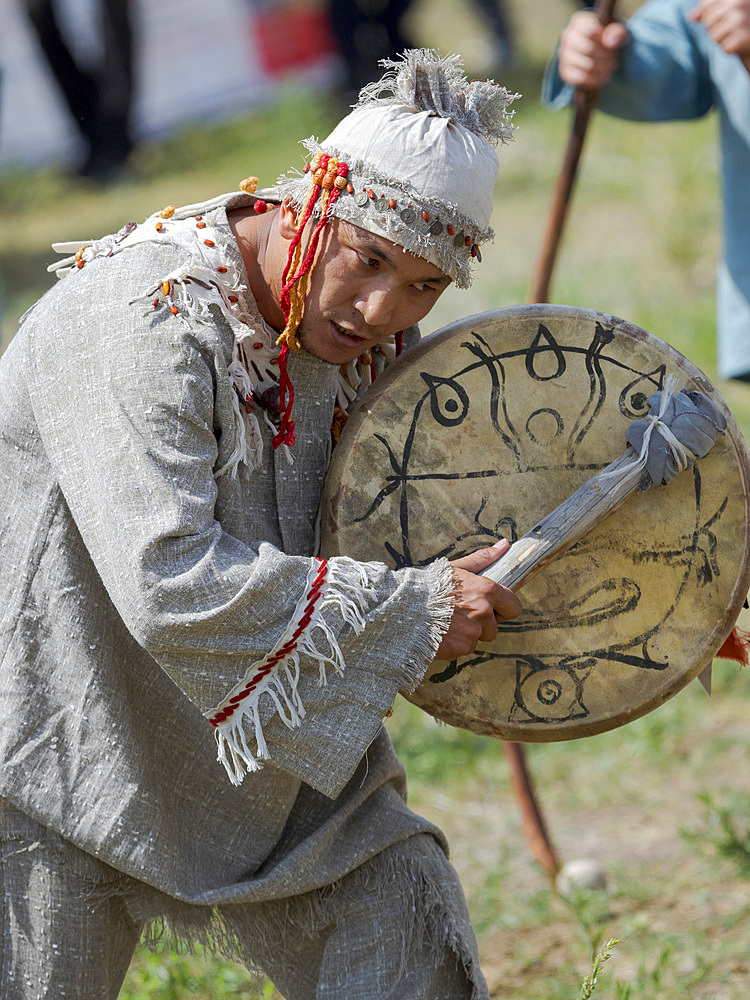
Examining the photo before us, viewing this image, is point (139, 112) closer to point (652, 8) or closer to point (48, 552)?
point (652, 8)

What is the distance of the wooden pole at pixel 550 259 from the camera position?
10.6ft

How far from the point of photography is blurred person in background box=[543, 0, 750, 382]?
324cm

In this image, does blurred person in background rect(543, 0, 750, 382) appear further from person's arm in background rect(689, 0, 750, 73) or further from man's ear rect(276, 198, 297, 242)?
man's ear rect(276, 198, 297, 242)

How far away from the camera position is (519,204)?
8.81 m

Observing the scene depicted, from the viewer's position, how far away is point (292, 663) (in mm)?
1823

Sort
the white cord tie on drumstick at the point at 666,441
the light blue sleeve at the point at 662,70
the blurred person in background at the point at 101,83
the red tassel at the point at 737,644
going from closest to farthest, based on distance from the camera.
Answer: the white cord tie on drumstick at the point at 666,441 → the red tassel at the point at 737,644 → the light blue sleeve at the point at 662,70 → the blurred person in background at the point at 101,83

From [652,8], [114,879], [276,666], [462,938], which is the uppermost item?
[652,8]

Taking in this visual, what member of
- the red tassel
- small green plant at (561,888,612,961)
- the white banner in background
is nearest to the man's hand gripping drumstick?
the red tassel

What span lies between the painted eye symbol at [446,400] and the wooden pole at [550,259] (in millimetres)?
1192

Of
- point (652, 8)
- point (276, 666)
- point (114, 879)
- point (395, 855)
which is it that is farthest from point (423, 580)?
point (652, 8)

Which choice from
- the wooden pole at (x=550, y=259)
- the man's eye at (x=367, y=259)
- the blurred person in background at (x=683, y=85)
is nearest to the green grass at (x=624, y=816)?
the wooden pole at (x=550, y=259)

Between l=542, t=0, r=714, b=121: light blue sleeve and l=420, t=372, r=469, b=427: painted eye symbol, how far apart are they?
63.4 inches

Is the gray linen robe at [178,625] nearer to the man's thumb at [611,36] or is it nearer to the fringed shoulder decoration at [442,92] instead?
the fringed shoulder decoration at [442,92]

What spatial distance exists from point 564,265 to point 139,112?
5.63 meters
